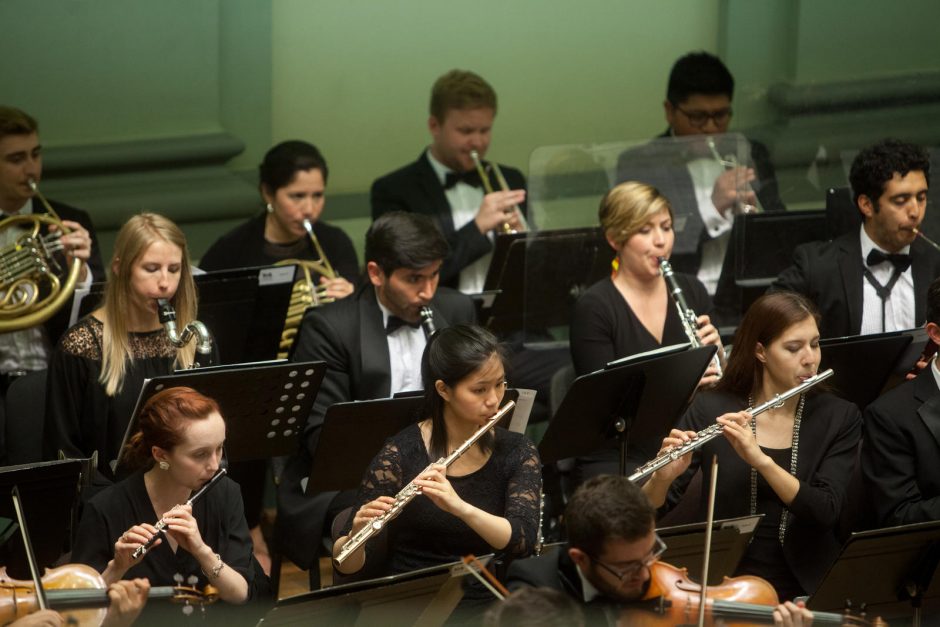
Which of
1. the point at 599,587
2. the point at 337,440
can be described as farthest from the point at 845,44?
the point at 599,587

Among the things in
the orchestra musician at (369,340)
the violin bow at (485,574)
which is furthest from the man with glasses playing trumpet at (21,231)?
the violin bow at (485,574)

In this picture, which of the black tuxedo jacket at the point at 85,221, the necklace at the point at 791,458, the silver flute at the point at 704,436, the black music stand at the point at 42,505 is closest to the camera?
the black music stand at the point at 42,505

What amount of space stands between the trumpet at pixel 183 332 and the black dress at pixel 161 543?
0.50m

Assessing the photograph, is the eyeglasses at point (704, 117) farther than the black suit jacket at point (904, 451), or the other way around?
the eyeglasses at point (704, 117)

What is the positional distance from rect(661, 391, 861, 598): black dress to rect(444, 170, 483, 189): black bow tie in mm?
1678

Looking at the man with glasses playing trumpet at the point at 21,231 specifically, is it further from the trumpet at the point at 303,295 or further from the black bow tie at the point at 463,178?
the black bow tie at the point at 463,178

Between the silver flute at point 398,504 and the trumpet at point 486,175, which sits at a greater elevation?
the trumpet at point 486,175

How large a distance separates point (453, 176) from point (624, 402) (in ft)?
5.12

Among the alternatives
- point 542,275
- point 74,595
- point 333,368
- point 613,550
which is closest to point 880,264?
point 542,275

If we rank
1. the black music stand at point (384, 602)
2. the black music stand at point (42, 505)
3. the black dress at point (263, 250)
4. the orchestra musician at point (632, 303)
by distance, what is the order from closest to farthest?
the black music stand at point (384, 602), the black music stand at point (42, 505), the orchestra musician at point (632, 303), the black dress at point (263, 250)

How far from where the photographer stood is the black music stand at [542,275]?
13.0 feet

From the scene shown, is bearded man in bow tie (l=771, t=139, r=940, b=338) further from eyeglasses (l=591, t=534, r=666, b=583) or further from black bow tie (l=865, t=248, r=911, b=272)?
eyeglasses (l=591, t=534, r=666, b=583)

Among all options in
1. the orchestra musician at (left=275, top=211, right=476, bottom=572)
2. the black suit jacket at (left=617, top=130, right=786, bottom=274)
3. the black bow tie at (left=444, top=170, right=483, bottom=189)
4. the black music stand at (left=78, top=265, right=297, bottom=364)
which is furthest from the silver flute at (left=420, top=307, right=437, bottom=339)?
the black bow tie at (left=444, top=170, right=483, bottom=189)

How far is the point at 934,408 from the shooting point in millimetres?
2930
